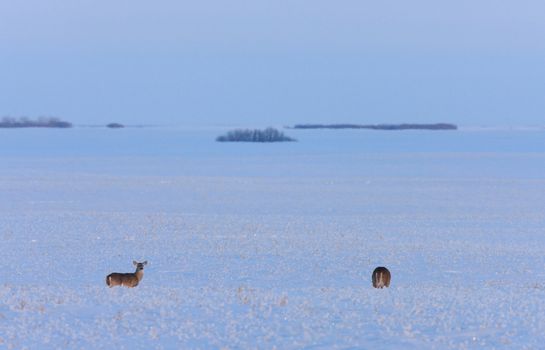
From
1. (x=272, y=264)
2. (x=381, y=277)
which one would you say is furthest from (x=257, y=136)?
(x=381, y=277)

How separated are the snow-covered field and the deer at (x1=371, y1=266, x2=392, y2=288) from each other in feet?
0.73

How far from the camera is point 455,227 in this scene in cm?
2278

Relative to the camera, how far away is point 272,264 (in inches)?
655

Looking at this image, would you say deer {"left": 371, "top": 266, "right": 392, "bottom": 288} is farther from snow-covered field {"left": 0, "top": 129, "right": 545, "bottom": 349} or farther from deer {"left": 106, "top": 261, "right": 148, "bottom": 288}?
deer {"left": 106, "top": 261, "right": 148, "bottom": 288}

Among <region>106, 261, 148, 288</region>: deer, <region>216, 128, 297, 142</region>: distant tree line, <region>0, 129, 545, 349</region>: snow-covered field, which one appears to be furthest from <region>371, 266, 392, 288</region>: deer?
<region>216, 128, 297, 142</region>: distant tree line

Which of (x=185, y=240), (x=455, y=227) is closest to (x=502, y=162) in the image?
(x=455, y=227)

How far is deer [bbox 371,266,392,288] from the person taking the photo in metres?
13.6

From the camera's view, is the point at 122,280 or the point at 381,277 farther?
the point at 381,277

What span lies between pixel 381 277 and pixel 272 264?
11.1 ft

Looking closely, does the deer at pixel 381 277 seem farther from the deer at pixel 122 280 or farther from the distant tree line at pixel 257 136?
the distant tree line at pixel 257 136

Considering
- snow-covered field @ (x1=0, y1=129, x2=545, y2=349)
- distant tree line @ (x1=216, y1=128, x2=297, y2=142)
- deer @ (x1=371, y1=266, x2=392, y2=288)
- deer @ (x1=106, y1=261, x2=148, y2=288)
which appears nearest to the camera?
snow-covered field @ (x1=0, y1=129, x2=545, y2=349)

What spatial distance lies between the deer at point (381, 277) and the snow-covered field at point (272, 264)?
221 millimetres

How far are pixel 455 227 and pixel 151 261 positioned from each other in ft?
29.3

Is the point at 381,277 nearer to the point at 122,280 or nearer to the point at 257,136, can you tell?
the point at 122,280
